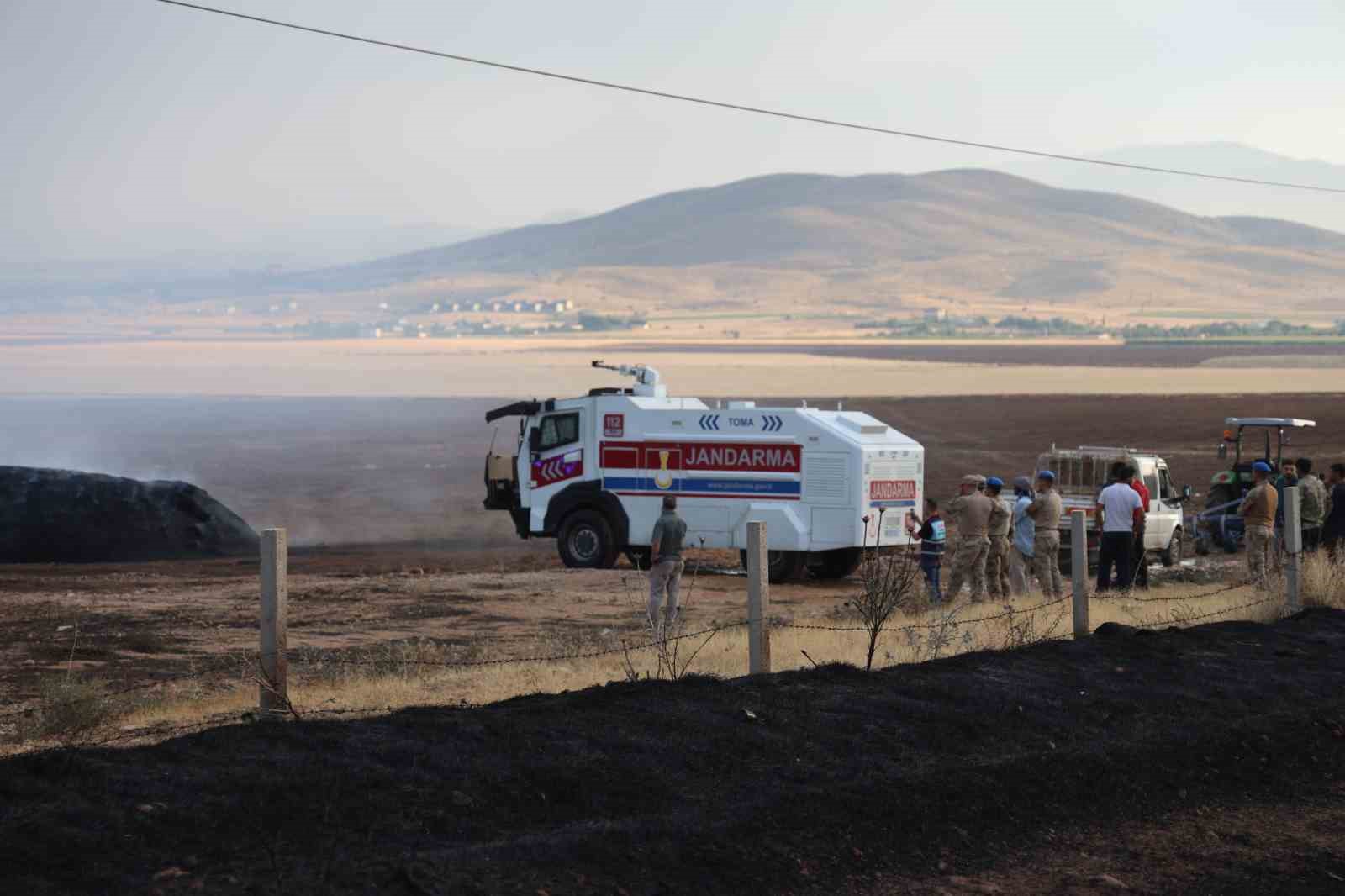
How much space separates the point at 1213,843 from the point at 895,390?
74.5 m

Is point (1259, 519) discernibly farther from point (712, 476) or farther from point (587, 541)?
point (587, 541)

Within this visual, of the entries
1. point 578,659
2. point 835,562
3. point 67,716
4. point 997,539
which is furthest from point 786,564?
point 67,716

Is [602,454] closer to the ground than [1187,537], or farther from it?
farther from it

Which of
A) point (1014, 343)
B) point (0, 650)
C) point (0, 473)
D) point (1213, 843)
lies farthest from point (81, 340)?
point (1213, 843)

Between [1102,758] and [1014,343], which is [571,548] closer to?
[1102,758]

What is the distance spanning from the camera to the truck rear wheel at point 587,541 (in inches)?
1041

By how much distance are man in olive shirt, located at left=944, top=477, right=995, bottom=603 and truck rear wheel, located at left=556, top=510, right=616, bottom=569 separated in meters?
7.78

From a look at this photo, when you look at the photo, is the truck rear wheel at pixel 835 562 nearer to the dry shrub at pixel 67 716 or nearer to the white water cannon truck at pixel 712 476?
the white water cannon truck at pixel 712 476

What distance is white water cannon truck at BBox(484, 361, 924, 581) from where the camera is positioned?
2497 cm

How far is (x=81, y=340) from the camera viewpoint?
196375 mm

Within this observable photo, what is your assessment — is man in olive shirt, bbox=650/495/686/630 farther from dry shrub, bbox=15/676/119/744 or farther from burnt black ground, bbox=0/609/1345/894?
dry shrub, bbox=15/676/119/744

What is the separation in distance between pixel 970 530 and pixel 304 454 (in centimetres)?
4061

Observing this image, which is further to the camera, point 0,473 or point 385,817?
point 0,473

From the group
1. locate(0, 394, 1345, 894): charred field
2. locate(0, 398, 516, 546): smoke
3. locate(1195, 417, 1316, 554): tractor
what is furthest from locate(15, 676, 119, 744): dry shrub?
locate(0, 398, 516, 546): smoke
